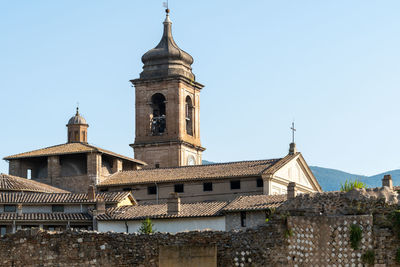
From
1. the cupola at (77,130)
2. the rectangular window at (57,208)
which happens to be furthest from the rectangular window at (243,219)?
the cupola at (77,130)

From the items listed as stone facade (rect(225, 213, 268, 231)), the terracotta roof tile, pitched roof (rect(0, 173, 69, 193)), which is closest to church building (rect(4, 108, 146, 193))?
the terracotta roof tile

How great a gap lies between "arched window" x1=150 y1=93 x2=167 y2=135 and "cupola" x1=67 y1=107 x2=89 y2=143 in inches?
242

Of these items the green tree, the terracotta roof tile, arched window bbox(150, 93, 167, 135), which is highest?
arched window bbox(150, 93, 167, 135)

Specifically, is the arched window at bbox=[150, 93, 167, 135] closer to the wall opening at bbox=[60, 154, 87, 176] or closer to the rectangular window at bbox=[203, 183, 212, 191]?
the wall opening at bbox=[60, 154, 87, 176]

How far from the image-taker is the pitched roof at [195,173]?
6700 centimetres

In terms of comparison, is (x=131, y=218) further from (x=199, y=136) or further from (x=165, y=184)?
(x=199, y=136)

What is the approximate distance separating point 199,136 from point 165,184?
23.8 meters

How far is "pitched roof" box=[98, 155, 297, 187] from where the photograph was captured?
6700 centimetres

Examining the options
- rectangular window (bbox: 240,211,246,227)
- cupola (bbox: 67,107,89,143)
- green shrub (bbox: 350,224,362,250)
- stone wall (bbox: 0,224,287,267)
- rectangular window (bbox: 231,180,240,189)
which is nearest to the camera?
green shrub (bbox: 350,224,362,250)

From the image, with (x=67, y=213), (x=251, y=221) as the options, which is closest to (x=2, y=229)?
(x=67, y=213)

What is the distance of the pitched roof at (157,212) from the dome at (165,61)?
30.9m

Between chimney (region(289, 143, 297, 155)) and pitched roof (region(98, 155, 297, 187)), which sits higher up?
chimney (region(289, 143, 297, 155))

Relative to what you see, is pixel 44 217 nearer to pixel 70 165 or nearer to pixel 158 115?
pixel 70 165

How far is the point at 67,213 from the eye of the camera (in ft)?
202
